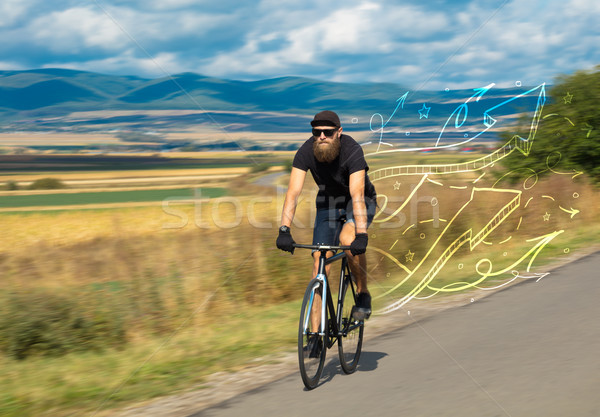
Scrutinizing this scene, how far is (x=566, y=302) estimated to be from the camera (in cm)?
728

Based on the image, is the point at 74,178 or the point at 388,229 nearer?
the point at 388,229

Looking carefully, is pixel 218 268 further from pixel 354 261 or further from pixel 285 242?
pixel 285 242

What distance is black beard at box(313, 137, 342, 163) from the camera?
5.00 meters

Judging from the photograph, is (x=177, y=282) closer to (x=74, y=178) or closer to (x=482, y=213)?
(x=482, y=213)

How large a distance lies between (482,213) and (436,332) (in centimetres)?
627

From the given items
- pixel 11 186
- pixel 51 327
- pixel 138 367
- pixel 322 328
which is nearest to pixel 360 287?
pixel 322 328

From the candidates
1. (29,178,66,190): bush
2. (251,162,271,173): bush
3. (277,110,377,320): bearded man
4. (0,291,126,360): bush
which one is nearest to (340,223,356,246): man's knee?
(277,110,377,320): bearded man

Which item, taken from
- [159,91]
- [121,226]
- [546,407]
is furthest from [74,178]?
[159,91]

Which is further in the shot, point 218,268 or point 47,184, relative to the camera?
point 47,184

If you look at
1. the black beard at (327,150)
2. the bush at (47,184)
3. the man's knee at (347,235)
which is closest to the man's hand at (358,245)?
the man's knee at (347,235)

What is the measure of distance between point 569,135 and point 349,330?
14.3m

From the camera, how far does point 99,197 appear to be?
23.8m

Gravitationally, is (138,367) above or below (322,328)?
below

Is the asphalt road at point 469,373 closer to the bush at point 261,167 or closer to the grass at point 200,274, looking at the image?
the grass at point 200,274
